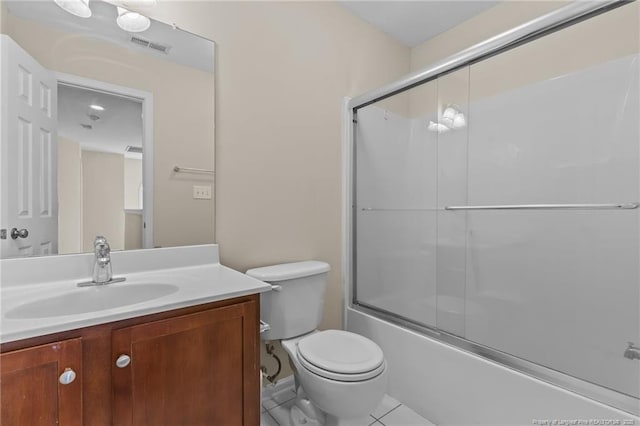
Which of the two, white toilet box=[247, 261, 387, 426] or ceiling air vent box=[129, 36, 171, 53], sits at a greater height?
ceiling air vent box=[129, 36, 171, 53]

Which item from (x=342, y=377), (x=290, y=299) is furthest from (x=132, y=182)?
(x=342, y=377)

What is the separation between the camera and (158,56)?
4.57ft

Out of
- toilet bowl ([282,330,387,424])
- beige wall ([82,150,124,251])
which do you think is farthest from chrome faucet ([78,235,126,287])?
toilet bowl ([282,330,387,424])

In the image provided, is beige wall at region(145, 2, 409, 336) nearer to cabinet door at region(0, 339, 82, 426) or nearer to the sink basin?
the sink basin

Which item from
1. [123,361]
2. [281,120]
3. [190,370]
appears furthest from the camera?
[281,120]

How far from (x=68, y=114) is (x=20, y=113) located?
0.14m

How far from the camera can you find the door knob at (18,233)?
3.57 ft

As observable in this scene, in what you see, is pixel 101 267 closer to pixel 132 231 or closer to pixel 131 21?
pixel 132 231

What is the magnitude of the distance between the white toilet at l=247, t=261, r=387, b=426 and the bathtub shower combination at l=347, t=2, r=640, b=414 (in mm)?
480

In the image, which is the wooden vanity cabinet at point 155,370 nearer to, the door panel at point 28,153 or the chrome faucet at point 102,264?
the chrome faucet at point 102,264

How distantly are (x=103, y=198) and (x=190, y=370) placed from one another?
82 centimetres

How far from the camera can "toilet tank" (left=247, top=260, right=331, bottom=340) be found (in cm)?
154

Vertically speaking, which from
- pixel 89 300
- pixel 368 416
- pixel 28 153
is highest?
pixel 28 153

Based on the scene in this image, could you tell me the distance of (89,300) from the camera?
108 cm
